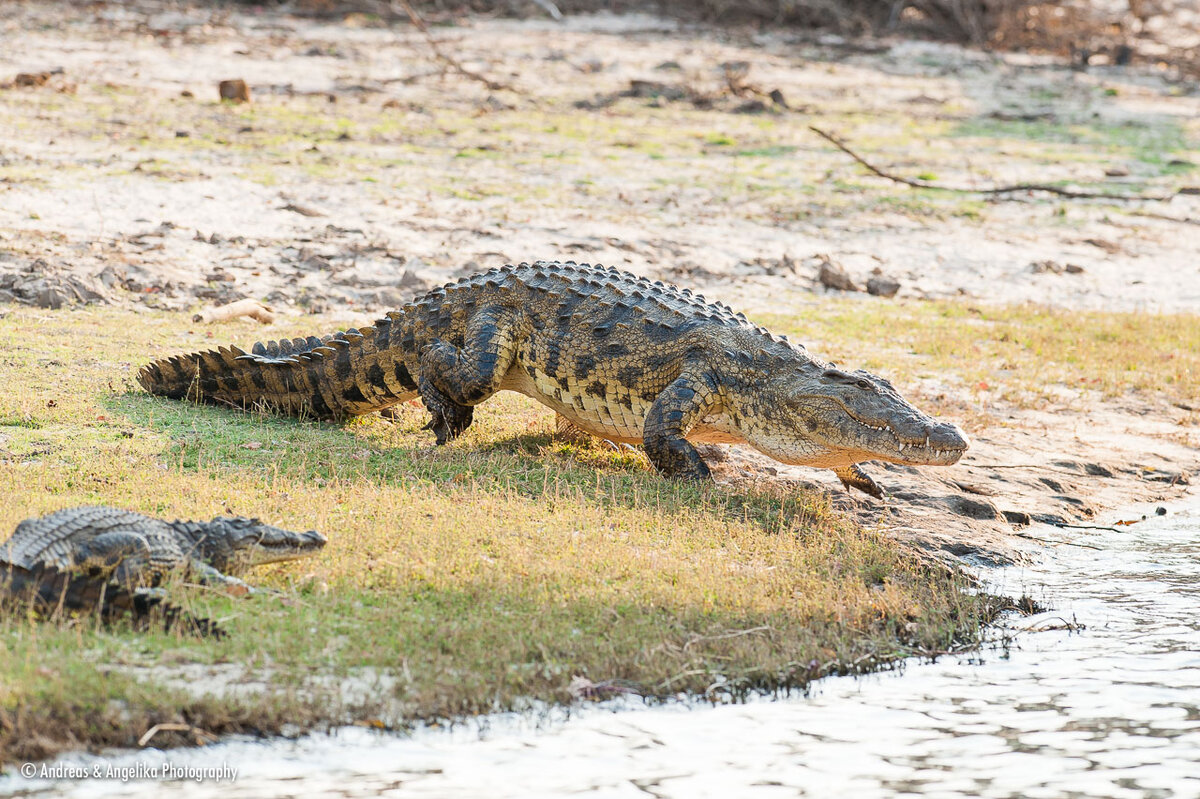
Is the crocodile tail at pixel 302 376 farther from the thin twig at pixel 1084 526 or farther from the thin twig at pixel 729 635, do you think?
the thin twig at pixel 1084 526

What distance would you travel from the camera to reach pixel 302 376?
25.6 feet

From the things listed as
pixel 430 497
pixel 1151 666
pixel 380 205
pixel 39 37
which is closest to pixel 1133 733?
pixel 1151 666

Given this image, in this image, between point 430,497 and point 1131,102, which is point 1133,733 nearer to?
point 430,497

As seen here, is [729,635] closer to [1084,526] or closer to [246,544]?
[246,544]

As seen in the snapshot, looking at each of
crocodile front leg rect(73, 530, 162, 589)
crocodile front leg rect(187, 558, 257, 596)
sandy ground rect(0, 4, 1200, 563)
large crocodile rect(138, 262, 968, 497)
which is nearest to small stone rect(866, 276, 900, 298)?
sandy ground rect(0, 4, 1200, 563)

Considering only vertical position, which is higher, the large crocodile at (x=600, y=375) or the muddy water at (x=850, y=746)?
the large crocodile at (x=600, y=375)

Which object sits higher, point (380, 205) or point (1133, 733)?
point (380, 205)

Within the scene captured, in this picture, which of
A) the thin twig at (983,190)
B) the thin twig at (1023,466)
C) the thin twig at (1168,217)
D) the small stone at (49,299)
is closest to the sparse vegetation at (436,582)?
the thin twig at (1023,466)

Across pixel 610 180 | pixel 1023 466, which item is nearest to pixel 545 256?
pixel 610 180

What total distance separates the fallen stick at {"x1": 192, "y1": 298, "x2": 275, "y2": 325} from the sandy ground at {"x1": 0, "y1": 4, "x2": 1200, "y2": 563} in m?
0.38

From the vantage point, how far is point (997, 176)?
642 inches

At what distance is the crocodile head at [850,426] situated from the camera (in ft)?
21.7

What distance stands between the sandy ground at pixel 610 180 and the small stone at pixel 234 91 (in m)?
0.30

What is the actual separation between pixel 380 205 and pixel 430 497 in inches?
289
